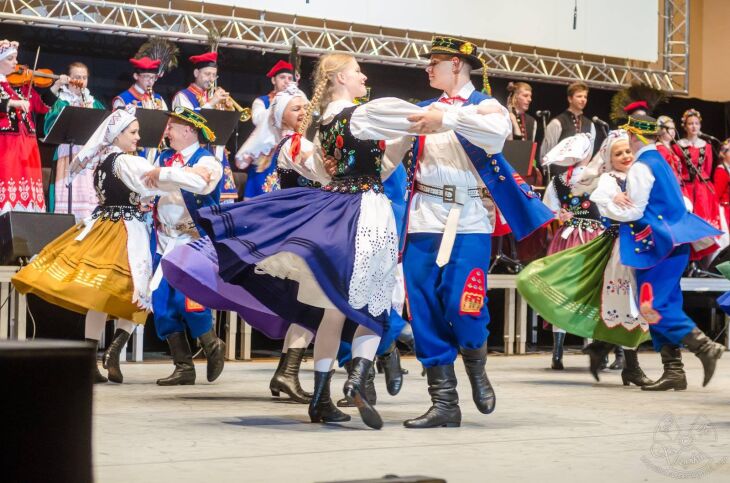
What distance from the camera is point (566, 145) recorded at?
7672mm

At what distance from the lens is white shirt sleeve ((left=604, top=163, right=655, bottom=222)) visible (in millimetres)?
5797

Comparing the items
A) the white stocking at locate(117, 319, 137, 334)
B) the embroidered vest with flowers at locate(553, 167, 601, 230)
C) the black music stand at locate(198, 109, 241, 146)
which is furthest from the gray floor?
the embroidered vest with flowers at locate(553, 167, 601, 230)

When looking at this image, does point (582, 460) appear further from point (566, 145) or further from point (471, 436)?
point (566, 145)

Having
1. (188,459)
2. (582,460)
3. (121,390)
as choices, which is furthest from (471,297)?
(121,390)

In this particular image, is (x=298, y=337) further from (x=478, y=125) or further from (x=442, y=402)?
(x=478, y=125)

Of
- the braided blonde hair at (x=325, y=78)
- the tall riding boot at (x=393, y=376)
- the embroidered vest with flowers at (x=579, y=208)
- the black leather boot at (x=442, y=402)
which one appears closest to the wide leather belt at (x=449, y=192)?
the braided blonde hair at (x=325, y=78)

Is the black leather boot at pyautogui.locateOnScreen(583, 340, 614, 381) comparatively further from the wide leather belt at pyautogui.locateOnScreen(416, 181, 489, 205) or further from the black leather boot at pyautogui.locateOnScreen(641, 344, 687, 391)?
the wide leather belt at pyautogui.locateOnScreen(416, 181, 489, 205)

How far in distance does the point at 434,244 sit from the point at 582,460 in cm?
116

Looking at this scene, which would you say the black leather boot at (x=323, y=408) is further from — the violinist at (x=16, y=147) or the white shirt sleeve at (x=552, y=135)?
the white shirt sleeve at (x=552, y=135)

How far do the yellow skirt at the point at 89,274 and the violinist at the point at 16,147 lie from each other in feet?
7.76

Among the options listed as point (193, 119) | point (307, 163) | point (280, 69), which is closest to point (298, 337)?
point (307, 163)

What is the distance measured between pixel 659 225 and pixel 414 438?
7.65 ft

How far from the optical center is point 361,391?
407cm

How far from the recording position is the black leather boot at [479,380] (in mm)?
4488
